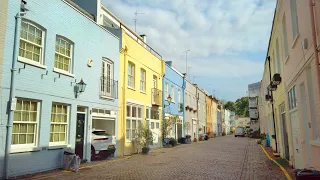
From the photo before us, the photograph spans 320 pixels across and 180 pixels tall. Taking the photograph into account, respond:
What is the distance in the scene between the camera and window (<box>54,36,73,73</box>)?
12.1 metres

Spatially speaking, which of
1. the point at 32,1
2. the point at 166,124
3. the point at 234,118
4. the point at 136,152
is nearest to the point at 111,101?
the point at 136,152

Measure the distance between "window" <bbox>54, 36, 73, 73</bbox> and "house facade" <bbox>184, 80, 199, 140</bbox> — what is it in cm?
2129

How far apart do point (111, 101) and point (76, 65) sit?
3711mm

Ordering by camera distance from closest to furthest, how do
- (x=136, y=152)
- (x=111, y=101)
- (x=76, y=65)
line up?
(x=76, y=65) < (x=111, y=101) < (x=136, y=152)

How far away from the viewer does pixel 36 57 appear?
11.0 meters

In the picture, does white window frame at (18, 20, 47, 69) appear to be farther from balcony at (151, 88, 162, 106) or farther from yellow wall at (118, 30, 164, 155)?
balcony at (151, 88, 162, 106)

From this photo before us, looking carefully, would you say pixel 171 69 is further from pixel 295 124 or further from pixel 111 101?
pixel 295 124

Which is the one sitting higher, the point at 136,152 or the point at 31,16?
the point at 31,16

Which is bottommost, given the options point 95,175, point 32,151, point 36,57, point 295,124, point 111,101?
point 95,175

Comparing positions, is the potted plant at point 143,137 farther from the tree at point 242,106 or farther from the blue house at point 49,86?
the tree at point 242,106

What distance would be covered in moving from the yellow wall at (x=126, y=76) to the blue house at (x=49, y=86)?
1950mm

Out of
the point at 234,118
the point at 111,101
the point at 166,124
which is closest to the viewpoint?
the point at 111,101

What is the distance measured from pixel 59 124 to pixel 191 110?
2505 centimetres

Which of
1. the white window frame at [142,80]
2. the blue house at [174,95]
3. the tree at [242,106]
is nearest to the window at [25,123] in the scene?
the white window frame at [142,80]
